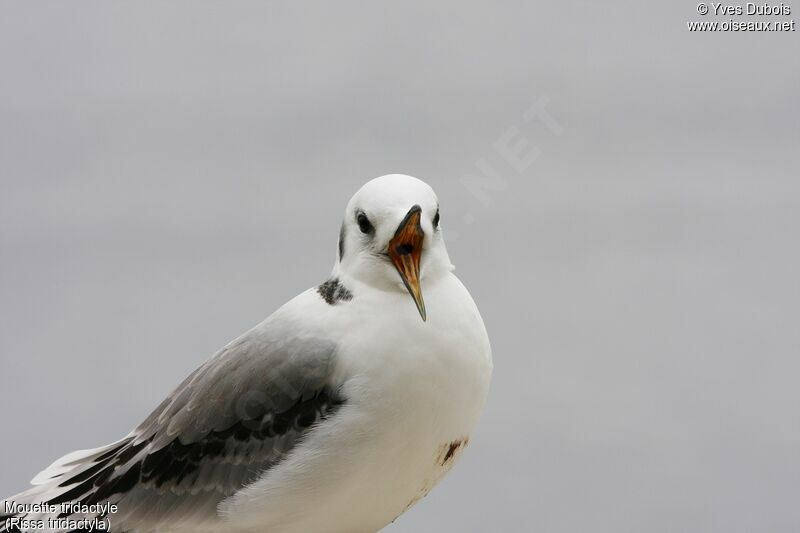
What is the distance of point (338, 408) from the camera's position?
2.12 m

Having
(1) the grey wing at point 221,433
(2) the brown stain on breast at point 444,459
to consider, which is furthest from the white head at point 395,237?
(2) the brown stain on breast at point 444,459

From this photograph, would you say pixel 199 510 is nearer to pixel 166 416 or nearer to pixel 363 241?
pixel 166 416

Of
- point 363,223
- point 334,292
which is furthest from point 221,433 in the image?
point 363,223

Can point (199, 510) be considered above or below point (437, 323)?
below

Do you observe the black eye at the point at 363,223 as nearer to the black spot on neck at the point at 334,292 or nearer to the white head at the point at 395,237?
the white head at the point at 395,237

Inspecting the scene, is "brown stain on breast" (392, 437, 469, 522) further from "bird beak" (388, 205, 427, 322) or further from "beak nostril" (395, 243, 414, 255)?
"beak nostril" (395, 243, 414, 255)

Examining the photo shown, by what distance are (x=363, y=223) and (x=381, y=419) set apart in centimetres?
40

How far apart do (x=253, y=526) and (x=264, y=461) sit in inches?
5.7

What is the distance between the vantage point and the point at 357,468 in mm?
2111

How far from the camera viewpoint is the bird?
6.86 feet

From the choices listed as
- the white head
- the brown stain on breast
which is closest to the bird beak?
the white head

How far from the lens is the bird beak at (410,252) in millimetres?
2021

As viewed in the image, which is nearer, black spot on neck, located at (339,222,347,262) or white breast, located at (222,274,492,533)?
white breast, located at (222,274,492,533)

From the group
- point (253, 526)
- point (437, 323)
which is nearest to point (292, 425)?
point (253, 526)
